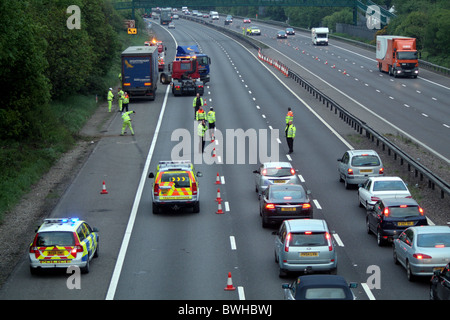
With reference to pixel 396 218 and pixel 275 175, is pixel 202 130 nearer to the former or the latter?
pixel 275 175

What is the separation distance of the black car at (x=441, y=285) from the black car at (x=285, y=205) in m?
8.65

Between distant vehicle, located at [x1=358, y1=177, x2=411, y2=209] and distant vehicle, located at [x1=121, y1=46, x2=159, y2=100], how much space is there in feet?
110

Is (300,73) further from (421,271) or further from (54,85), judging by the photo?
(421,271)

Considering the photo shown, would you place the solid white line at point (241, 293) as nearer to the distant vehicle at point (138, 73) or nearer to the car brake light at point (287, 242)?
the car brake light at point (287, 242)

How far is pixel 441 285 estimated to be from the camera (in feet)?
62.1

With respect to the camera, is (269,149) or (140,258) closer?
(140,258)

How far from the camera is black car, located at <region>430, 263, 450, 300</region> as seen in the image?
18.6 metres

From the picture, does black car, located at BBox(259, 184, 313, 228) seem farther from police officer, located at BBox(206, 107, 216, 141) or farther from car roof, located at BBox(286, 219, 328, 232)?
police officer, located at BBox(206, 107, 216, 141)

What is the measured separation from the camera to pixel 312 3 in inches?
5694

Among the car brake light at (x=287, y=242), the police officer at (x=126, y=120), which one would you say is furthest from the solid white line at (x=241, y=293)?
the police officer at (x=126, y=120)

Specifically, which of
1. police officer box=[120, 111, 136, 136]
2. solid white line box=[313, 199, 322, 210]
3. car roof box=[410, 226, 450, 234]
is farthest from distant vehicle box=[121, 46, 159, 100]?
car roof box=[410, 226, 450, 234]
